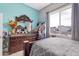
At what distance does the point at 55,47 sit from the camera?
3.98 feet

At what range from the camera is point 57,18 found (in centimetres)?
133

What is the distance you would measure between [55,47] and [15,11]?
0.61 metres

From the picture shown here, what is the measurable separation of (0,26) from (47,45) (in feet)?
1.91

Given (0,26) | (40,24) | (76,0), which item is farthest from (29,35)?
(76,0)

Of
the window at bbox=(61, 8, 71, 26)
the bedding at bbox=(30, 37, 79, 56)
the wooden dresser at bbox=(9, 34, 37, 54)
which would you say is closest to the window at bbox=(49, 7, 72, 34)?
the window at bbox=(61, 8, 71, 26)

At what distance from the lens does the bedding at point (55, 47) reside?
1.13 meters

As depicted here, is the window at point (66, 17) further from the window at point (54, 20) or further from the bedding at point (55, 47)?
the bedding at point (55, 47)

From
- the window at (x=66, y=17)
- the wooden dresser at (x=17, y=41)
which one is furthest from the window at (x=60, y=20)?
the wooden dresser at (x=17, y=41)

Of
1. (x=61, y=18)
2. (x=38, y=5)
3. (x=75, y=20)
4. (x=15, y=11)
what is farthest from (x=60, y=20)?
(x=15, y=11)

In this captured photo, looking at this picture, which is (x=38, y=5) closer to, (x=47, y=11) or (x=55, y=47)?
(x=47, y=11)

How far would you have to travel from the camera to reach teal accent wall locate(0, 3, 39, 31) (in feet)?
4.05

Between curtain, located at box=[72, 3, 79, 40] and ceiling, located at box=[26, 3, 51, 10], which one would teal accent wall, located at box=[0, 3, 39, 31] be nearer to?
ceiling, located at box=[26, 3, 51, 10]

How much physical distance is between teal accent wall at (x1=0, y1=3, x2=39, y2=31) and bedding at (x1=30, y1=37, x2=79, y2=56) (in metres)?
0.27

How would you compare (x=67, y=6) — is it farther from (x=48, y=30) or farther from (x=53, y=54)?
(x=53, y=54)
